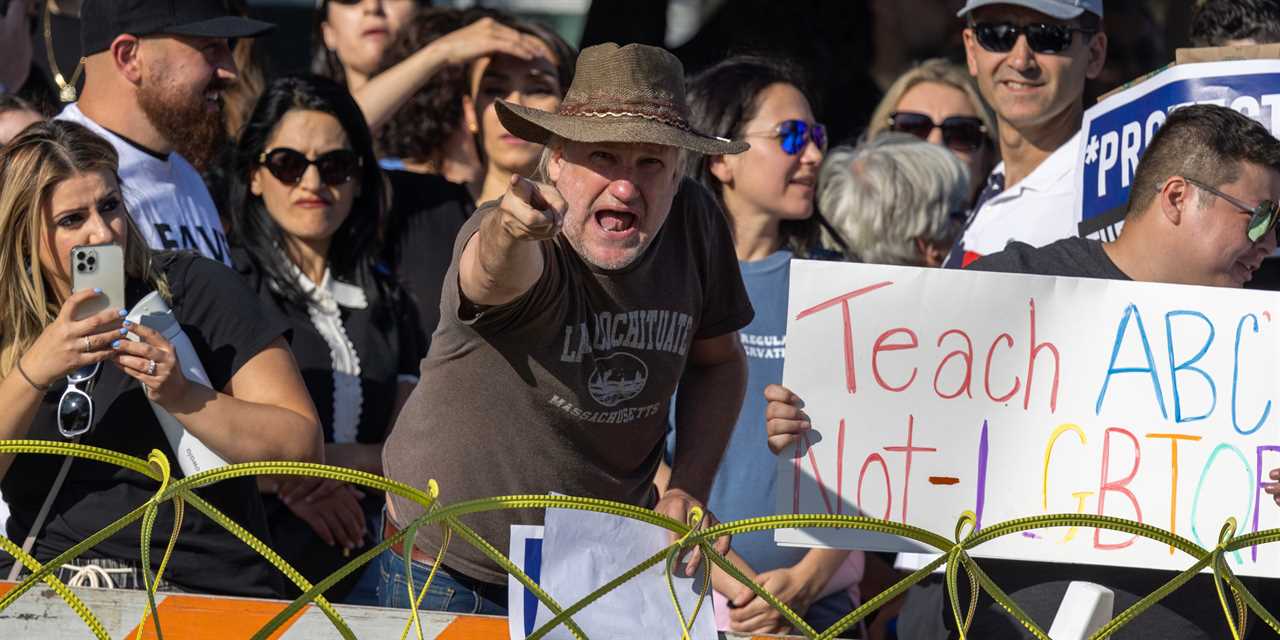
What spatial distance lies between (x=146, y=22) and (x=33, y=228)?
1293mm

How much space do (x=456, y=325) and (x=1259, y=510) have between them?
66.0 inches

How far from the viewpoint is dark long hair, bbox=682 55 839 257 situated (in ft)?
15.8

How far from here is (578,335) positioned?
320cm

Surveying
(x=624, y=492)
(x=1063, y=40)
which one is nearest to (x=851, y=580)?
(x=624, y=492)

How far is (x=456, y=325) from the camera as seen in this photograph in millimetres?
3189

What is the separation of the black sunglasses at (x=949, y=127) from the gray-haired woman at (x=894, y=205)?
0.51 meters

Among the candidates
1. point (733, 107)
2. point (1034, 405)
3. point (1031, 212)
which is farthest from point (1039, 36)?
point (1034, 405)

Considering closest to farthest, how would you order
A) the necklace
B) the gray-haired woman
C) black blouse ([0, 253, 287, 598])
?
black blouse ([0, 253, 287, 598]) < the necklace < the gray-haired woman

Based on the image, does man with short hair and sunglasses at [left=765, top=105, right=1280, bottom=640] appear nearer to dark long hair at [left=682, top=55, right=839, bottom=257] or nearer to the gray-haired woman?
dark long hair at [left=682, top=55, right=839, bottom=257]

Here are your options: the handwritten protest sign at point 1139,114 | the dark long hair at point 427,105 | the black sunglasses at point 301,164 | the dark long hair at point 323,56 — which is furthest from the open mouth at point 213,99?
the handwritten protest sign at point 1139,114

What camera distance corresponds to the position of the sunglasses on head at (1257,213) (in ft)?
11.4

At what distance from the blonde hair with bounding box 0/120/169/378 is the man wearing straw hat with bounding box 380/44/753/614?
83 centimetres

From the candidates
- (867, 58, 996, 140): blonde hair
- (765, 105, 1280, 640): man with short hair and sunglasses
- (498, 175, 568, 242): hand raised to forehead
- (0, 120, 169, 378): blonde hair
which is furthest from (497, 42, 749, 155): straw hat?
(867, 58, 996, 140): blonde hair

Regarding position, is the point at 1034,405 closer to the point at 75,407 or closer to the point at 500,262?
the point at 500,262
